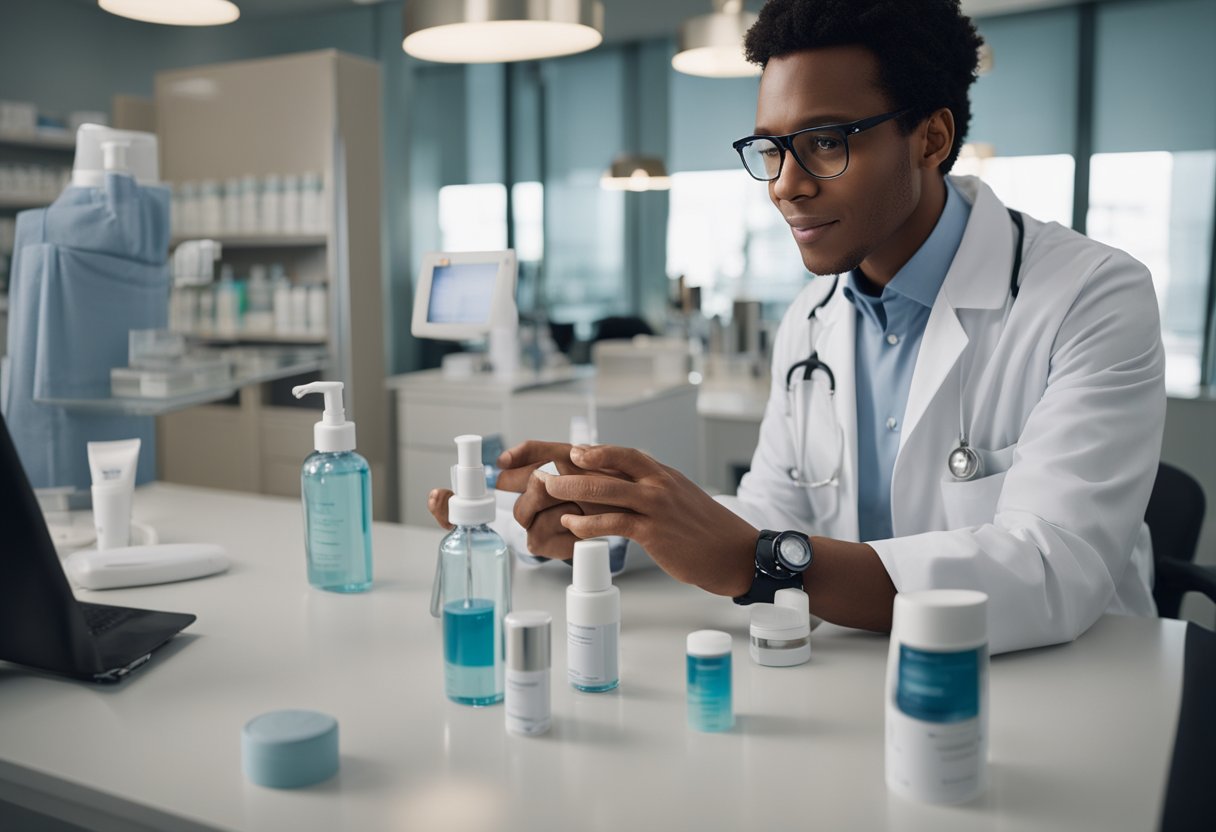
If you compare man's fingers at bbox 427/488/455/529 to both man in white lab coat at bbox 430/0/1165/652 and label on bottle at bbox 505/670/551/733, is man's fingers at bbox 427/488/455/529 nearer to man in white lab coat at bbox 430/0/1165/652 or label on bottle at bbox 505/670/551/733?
man in white lab coat at bbox 430/0/1165/652

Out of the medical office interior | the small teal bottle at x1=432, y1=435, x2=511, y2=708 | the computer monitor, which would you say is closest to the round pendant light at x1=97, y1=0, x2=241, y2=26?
the medical office interior

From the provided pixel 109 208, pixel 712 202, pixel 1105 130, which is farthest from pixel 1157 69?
pixel 109 208

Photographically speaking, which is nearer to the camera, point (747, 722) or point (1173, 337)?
point (747, 722)

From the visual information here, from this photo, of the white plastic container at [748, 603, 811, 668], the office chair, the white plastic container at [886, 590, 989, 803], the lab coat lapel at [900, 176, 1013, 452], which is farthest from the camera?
the office chair

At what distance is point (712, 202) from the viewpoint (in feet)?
23.2

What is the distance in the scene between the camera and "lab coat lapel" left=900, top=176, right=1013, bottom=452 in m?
1.39

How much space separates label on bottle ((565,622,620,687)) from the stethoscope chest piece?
1.95ft

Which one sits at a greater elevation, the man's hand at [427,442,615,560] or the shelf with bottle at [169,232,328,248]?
the shelf with bottle at [169,232,328,248]

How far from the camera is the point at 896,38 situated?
51.5 inches

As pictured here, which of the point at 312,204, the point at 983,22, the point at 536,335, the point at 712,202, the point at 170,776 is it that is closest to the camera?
the point at 170,776

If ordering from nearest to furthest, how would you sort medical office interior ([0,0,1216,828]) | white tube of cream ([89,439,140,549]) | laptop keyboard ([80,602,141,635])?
laptop keyboard ([80,602,141,635]), white tube of cream ([89,439,140,549]), medical office interior ([0,0,1216,828])

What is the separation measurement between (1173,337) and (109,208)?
5.87 meters

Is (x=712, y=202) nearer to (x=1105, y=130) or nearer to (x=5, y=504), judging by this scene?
(x=1105, y=130)

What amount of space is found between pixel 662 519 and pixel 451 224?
22.2 feet
